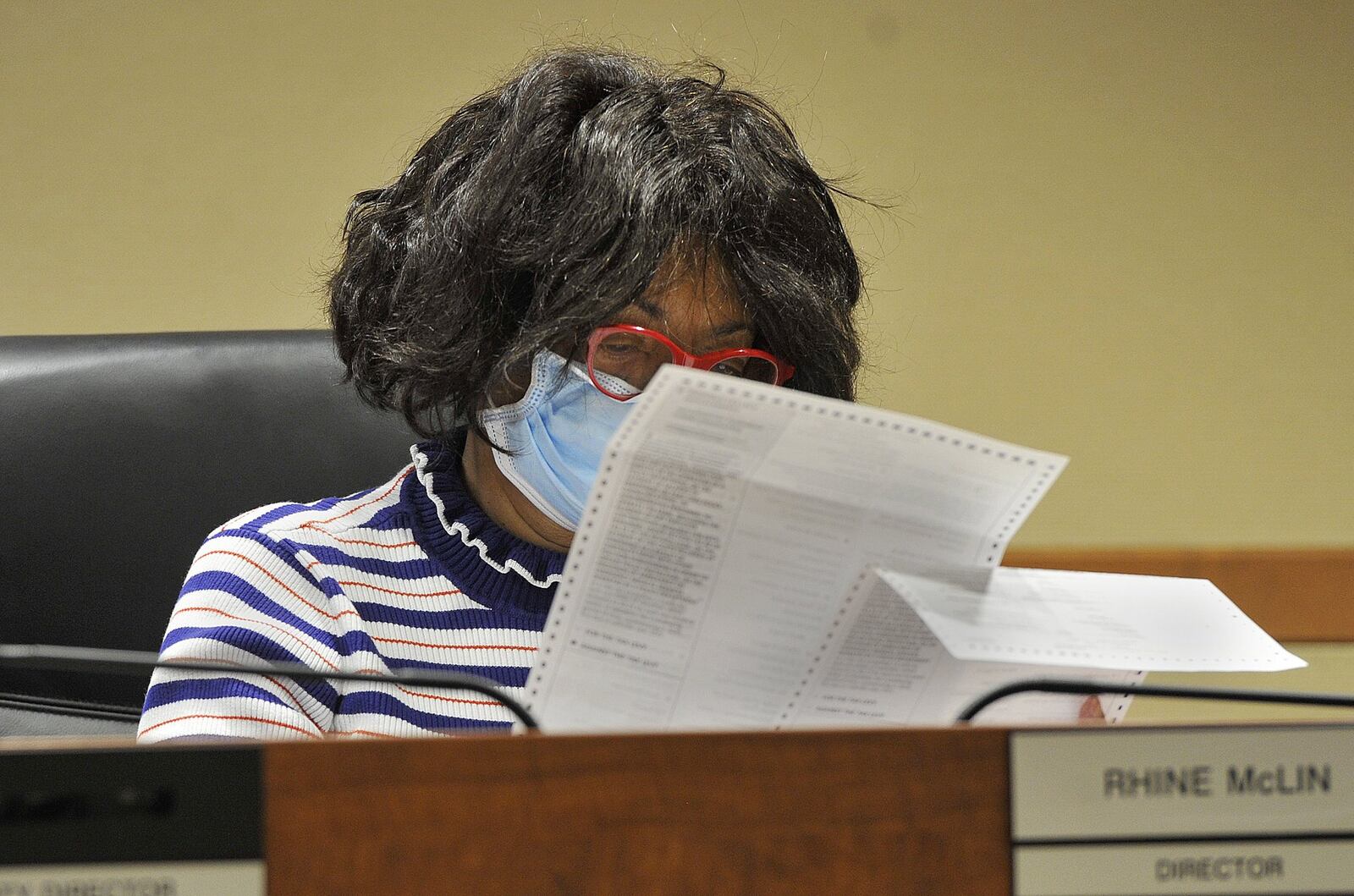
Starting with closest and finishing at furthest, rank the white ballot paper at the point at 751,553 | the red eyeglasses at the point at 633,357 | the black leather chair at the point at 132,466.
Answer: the white ballot paper at the point at 751,553, the red eyeglasses at the point at 633,357, the black leather chair at the point at 132,466

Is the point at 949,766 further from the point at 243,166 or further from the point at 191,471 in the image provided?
the point at 243,166

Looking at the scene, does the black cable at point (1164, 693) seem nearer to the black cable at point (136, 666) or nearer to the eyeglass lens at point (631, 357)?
the black cable at point (136, 666)

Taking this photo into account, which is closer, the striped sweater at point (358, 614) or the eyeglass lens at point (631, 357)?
the striped sweater at point (358, 614)

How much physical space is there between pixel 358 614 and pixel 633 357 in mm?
261

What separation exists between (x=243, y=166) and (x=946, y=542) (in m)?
1.28

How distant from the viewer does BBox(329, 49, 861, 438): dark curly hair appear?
0.87 metres

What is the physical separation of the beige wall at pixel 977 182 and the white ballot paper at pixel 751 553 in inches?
43.9

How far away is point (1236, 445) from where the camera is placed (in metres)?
1.66

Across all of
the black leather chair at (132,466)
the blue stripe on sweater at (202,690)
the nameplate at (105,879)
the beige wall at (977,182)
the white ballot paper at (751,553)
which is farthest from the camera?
the beige wall at (977,182)

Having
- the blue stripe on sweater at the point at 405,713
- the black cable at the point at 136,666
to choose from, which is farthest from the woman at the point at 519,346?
the black cable at the point at 136,666

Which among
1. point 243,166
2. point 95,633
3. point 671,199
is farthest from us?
point 243,166

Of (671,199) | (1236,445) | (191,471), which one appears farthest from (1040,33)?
(191,471)

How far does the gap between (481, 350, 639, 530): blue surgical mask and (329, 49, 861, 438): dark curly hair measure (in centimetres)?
2

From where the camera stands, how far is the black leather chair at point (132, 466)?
1065 millimetres
